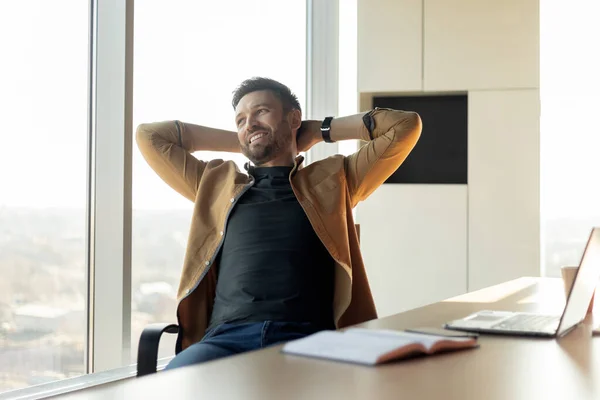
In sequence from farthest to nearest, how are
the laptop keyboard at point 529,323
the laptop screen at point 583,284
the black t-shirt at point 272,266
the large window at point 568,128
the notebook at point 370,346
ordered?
the large window at point 568,128 → the black t-shirt at point 272,266 → the laptop keyboard at point 529,323 → the laptop screen at point 583,284 → the notebook at point 370,346

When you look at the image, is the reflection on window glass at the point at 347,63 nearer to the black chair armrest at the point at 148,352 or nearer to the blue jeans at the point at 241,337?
the blue jeans at the point at 241,337

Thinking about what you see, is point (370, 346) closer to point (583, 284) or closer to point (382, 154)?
point (583, 284)

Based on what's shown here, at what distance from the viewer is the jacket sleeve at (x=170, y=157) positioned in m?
2.96

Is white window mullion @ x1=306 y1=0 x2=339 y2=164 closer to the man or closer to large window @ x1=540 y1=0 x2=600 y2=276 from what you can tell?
large window @ x1=540 y1=0 x2=600 y2=276

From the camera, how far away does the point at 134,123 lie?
3.23 m

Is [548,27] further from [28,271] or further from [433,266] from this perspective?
[28,271]

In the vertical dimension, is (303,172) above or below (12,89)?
below

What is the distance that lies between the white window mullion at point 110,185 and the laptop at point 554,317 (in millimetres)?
1809

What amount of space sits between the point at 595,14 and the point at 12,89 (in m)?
3.29

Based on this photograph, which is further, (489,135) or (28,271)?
(489,135)

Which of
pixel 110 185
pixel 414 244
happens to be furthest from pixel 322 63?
pixel 110 185

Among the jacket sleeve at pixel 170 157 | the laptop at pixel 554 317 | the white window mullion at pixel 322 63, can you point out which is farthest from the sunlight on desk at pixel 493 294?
the white window mullion at pixel 322 63

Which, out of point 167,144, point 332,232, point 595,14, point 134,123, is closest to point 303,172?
point 332,232

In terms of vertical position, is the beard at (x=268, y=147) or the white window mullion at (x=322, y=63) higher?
the white window mullion at (x=322, y=63)
